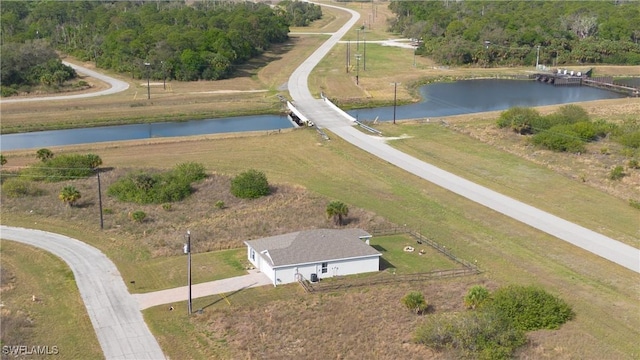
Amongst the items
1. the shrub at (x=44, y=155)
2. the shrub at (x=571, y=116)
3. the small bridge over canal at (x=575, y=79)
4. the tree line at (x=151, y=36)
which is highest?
the tree line at (x=151, y=36)

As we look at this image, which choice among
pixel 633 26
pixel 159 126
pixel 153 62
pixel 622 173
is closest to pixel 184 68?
pixel 153 62

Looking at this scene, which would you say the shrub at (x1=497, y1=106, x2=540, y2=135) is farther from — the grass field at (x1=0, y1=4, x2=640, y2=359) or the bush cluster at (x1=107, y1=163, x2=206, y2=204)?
the bush cluster at (x1=107, y1=163, x2=206, y2=204)

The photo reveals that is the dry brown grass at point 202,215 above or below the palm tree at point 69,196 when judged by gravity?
below

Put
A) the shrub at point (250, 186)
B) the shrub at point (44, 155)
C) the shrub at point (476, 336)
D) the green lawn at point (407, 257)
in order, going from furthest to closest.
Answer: the shrub at point (44, 155) → the shrub at point (250, 186) → the green lawn at point (407, 257) → the shrub at point (476, 336)

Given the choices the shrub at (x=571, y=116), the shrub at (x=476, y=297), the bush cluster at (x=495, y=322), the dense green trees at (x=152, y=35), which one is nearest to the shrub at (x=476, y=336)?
the bush cluster at (x=495, y=322)

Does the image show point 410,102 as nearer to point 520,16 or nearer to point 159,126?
point 159,126

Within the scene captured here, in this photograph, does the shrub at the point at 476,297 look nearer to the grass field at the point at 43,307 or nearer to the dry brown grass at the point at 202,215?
the dry brown grass at the point at 202,215
